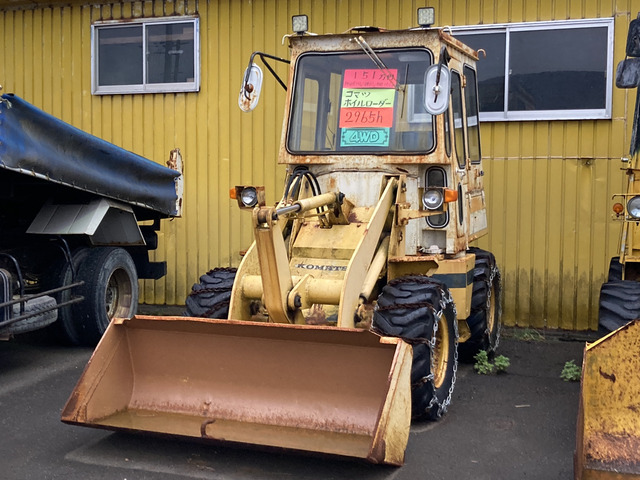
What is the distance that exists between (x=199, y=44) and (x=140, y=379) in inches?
215

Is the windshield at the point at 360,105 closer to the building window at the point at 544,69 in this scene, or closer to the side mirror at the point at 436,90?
the side mirror at the point at 436,90

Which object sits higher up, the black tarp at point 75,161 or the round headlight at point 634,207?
the black tarp at point 75,161

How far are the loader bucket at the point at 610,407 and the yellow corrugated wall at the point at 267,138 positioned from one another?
447 cm

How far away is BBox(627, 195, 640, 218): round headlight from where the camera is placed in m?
6.01

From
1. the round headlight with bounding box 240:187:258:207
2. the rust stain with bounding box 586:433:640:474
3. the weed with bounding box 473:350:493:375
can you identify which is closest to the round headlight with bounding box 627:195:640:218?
the weed with bounding box 473:350:493:375

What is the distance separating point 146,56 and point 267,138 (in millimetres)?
1810

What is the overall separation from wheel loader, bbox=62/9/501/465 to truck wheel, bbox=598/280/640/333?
3.43 ft

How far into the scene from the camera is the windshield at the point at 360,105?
653cm

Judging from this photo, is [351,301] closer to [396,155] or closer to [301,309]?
[301,309]

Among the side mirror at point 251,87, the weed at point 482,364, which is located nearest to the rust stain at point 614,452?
the weed at point 482,364

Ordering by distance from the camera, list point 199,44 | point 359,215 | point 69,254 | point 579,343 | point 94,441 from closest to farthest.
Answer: point 94,441, point 359,215, point 69,254, point 579,343, point 199,44

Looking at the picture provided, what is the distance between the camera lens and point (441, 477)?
15.8 ft

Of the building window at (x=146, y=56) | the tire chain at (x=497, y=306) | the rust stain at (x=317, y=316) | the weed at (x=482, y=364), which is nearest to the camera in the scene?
the rust stain at (x=317, y=316)

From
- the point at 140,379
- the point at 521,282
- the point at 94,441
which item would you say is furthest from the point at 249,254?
the point at 521,282
